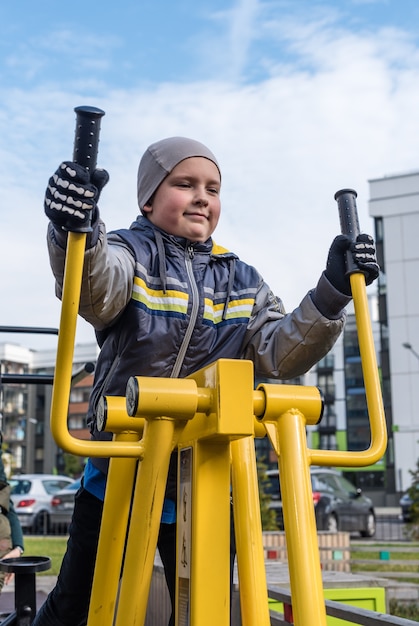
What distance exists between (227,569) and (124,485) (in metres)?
0.34

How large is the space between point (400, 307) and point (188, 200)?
117ft

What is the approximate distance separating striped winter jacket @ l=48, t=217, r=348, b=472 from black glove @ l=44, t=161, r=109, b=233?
0.31 m

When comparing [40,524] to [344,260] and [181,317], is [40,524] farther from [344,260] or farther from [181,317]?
[344,260]

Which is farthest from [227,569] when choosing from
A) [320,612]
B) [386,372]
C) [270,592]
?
[386,372]

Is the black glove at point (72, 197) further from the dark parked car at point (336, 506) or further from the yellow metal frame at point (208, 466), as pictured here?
the dark parked car at point (336, 506)

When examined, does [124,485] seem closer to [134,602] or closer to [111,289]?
[134,602]

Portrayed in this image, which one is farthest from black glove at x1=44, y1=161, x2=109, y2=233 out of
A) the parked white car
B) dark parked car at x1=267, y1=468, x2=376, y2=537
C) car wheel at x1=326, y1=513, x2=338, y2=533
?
the parked white car

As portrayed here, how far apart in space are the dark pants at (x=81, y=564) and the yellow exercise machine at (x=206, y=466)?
415mm

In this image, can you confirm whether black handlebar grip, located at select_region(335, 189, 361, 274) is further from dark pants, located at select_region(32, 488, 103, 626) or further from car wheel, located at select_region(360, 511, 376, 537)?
car wheel, located at select_region(360, 511, 376, 537)

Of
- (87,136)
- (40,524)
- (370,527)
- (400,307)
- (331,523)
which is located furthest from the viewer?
(400,307)

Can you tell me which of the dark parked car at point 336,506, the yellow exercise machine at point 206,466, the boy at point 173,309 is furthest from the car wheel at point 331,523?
the yellow exercise machine at point 206,466

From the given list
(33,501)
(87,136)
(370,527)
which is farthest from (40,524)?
(87,136)

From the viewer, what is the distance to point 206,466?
4.48 ft

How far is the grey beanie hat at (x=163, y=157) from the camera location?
6.40 feet
